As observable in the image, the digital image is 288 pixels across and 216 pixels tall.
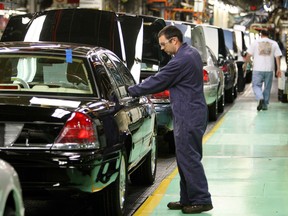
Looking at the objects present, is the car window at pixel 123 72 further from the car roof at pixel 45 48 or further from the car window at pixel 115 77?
the car roof at pixel 45 48

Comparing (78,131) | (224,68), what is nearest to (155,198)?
(78,131)

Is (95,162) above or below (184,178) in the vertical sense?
above

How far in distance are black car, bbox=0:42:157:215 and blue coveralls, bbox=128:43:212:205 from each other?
422 millimetres

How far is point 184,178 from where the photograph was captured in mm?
7777

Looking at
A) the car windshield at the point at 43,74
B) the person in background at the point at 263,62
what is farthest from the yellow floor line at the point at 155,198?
the person in background at the point at 263,62

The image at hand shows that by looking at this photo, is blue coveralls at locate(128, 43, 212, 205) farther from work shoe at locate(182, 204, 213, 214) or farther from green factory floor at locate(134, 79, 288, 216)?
green factory floor at locate(134, 79, 288, 216)

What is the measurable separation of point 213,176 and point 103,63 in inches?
118

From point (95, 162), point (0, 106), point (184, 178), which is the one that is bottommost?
point (184, 178)

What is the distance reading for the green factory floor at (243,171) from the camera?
8.16m

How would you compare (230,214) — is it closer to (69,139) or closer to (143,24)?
(69,139)

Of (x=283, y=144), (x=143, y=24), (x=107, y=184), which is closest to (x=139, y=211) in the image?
(x=107, y=184)

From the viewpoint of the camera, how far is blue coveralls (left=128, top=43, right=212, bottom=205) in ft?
24.6

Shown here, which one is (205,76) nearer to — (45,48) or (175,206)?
(175,206)

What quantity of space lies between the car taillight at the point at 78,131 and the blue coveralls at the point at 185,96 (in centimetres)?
104
